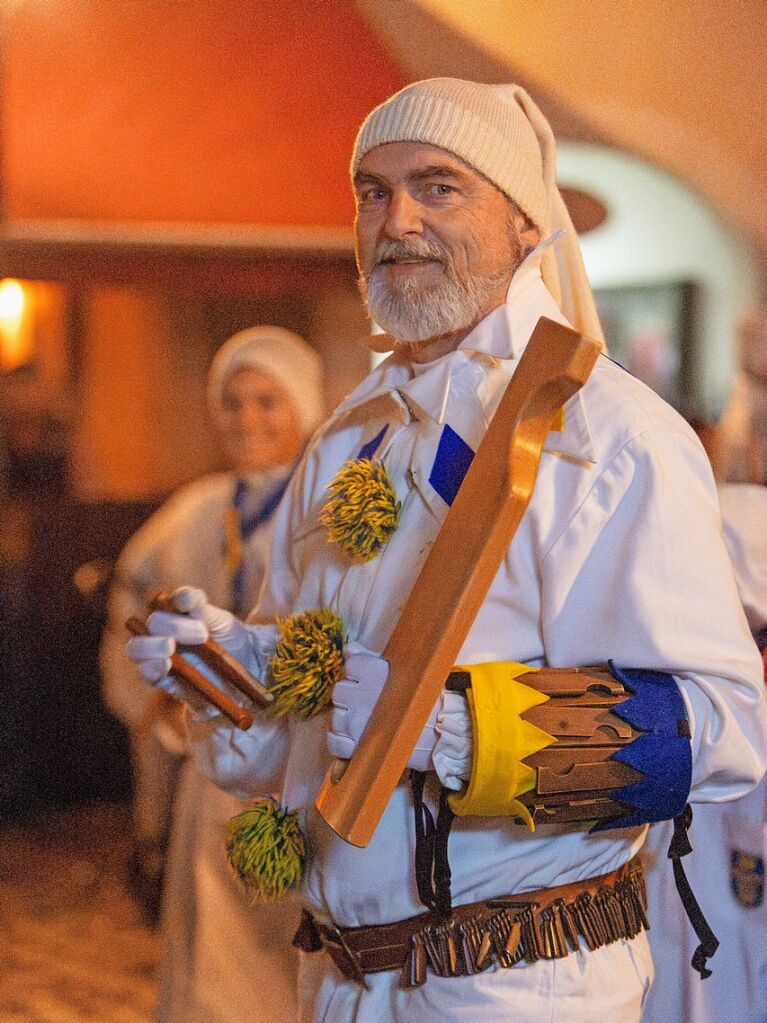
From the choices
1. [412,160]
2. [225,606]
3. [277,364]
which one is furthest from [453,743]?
[277,364]

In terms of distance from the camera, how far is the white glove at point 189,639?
1556mm

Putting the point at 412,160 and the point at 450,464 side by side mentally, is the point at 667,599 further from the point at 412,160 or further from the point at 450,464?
the point at 412,160

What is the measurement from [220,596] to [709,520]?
6.79 ft

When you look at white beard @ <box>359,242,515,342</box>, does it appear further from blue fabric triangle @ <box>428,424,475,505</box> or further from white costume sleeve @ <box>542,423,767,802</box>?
white costume sleeve @ <box>542,423,767,802</box>

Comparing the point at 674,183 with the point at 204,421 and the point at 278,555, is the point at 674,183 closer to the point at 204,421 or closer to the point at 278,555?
the point at 278,555

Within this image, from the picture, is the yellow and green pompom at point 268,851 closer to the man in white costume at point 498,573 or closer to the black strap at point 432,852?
the man in white costume at point 498,573

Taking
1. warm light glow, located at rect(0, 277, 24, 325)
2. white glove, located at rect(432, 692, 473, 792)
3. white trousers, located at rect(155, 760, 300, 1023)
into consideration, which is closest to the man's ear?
white glove, located at rect(432, 692, 473, 792)

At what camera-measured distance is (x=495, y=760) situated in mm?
1274

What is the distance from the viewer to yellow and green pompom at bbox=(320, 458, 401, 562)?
5.05 ft

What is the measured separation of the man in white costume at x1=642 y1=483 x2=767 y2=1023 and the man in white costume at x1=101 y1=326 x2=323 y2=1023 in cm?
90

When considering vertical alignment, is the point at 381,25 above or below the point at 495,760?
above

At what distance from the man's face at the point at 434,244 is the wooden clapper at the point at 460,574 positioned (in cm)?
31

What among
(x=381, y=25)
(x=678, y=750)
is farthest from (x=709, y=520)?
(x=381, y=25)

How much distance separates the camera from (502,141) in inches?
64.0
